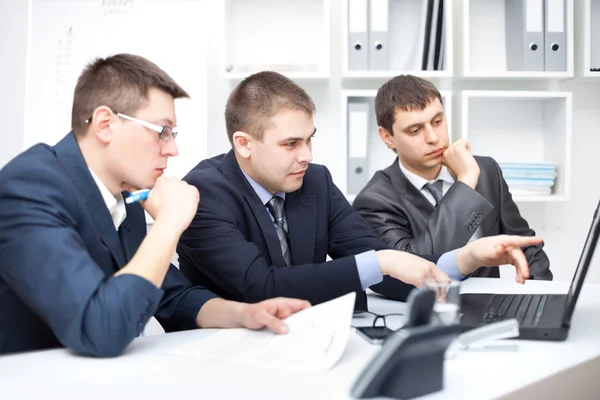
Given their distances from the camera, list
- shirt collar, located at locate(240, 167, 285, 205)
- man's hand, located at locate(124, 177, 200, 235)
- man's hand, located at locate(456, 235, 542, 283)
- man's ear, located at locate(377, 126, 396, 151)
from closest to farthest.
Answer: man's hand, located at locate(124, 177, 200, 235) < man's hand, located at locate(456, 235, 542, 283) < shirt collar, located at locate(240, 167, 285, 205) < man's ear, located at locate(377, 126, 396, 151)

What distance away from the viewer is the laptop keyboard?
1.26 m

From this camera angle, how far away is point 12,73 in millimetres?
3252

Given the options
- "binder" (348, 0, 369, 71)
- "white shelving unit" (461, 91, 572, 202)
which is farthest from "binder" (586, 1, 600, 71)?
"binder" (348, 0, 369, 71)

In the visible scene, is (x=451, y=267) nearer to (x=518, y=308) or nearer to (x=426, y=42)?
(x=518, y=308)

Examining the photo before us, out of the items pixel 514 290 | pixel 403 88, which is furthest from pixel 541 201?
pixel 514 290

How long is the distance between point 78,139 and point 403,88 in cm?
139

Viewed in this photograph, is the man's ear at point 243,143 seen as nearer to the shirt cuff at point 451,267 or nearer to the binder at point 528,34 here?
the shirt cuff at point 451,267

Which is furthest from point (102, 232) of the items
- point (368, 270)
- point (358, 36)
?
point (358, 36)

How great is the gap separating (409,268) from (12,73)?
8.29 ft

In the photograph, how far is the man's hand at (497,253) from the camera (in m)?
1.52

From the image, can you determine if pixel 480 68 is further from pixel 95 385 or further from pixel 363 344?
pixel 95 385

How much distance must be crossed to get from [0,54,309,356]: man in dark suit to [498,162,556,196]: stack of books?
1.97 metres

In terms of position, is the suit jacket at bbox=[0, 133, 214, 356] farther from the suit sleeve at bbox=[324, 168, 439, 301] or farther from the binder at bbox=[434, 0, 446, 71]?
the binder at bbox=[434, 0, 446, 71]

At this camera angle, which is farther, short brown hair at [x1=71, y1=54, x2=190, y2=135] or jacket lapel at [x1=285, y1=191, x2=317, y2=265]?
jacket lapel at [x1=285, y1=191, x2=317, y2=265]
